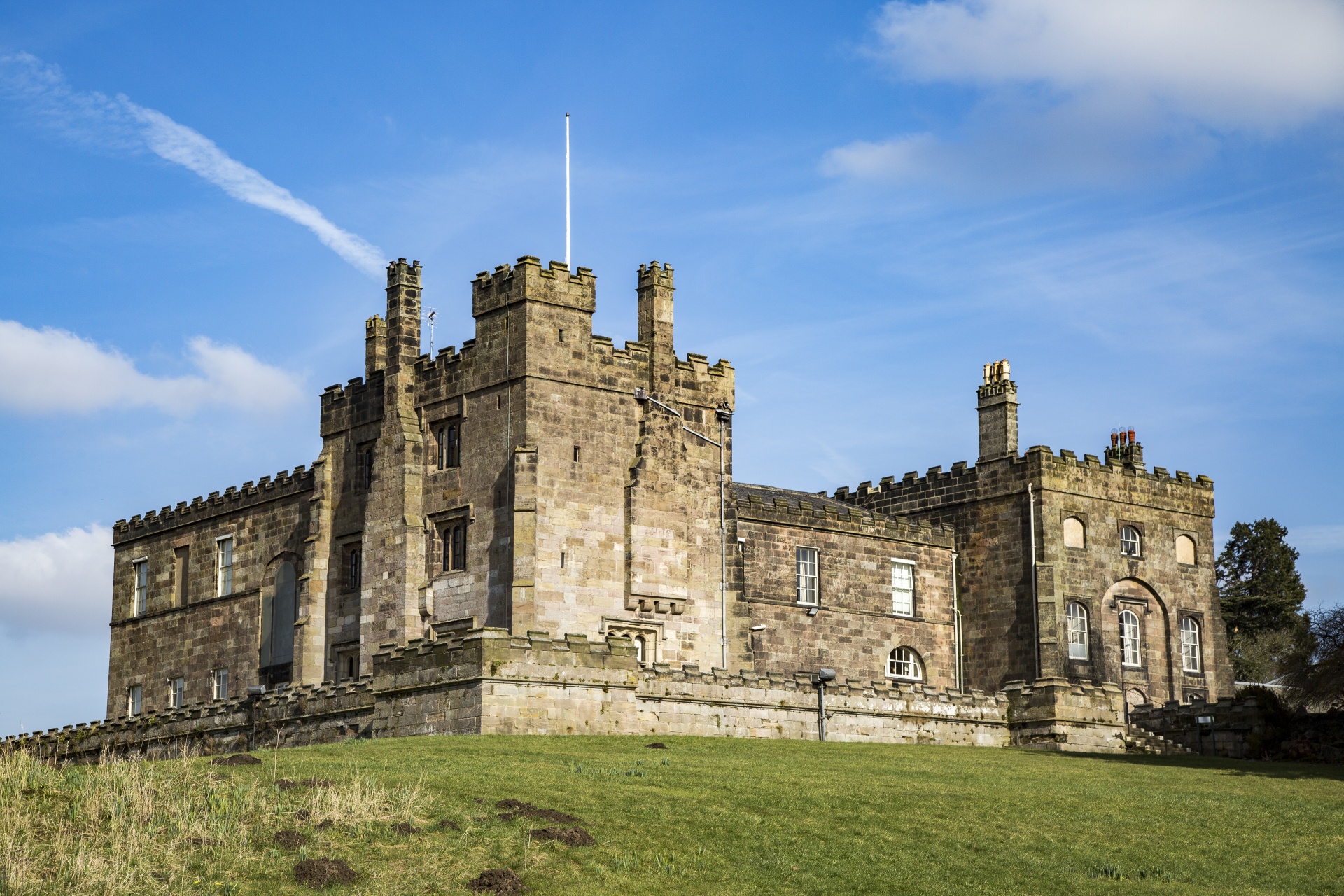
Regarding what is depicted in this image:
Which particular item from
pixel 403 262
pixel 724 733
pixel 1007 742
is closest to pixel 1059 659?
pixel 1007 742

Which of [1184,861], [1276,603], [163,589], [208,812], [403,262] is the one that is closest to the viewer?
[208,812]

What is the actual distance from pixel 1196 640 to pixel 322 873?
43298 mm

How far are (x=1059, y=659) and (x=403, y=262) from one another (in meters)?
23.9

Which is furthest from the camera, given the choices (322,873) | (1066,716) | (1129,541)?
(1129,541)

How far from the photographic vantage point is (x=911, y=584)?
57.6 meters

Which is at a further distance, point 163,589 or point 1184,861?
point 163,589

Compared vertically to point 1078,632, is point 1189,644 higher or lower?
lower

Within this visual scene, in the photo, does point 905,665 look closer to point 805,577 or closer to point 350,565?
point 805,577

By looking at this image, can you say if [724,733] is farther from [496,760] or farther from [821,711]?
[496,760]

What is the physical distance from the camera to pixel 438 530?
1908 inches

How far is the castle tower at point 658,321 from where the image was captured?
1951 inches

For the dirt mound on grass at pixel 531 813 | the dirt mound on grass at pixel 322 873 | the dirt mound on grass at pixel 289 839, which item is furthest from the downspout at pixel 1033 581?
the dirt mound on grass at pixel 322 873

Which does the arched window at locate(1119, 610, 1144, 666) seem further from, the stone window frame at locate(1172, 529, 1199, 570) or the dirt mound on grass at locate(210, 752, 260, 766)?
the dirt mound on grass at locate(210, 752, 260, 766)

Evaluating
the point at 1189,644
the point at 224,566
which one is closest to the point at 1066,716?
the point at 1189,644
